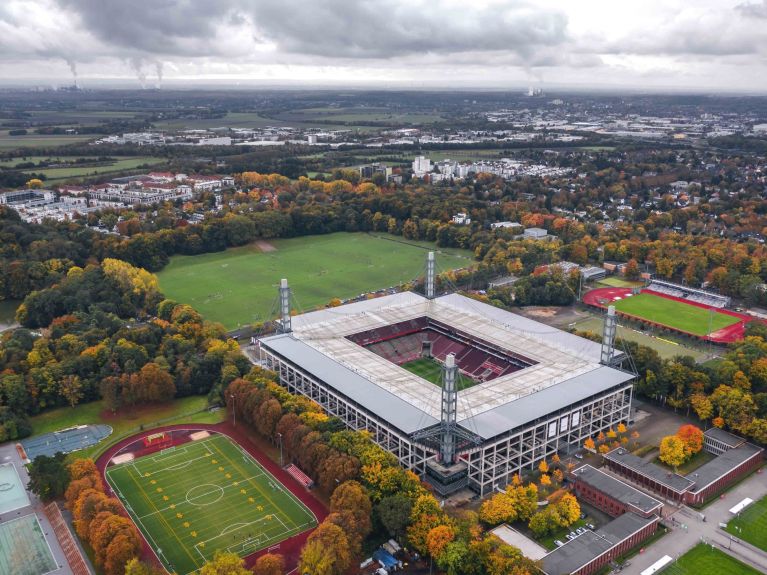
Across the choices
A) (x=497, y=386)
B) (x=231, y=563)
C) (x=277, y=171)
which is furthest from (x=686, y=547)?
(x=277, y=171)

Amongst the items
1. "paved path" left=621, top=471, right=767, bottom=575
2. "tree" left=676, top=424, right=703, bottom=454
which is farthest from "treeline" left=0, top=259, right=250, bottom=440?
"tree" left=676, top=424, right=703, bottom=454

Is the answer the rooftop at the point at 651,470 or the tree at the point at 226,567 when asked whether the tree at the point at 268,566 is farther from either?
the rooftop at the point at 651,470

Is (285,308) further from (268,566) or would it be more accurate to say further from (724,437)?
(724,437)

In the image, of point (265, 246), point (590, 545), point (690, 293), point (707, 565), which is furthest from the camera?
point (265, 246)

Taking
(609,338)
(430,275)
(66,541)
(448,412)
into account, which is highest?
(430,275)

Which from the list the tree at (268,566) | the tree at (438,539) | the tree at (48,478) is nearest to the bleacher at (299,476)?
the tree at (268,566)

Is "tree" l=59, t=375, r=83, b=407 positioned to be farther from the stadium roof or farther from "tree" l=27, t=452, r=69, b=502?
the stadium roof

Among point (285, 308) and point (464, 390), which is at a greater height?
point (285, 308)

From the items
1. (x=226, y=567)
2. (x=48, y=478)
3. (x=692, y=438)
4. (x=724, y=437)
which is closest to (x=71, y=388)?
(x=48, y=478)
